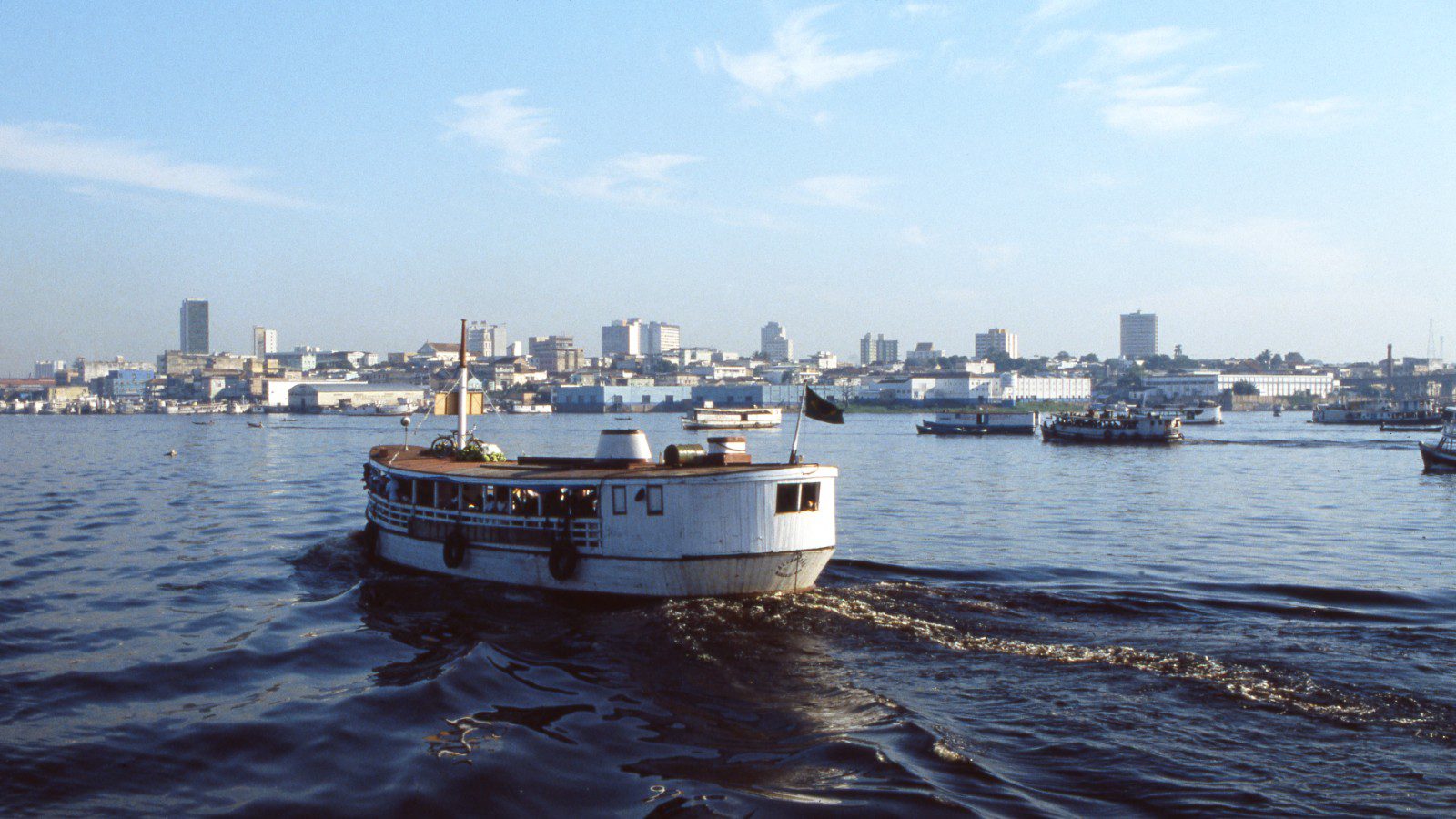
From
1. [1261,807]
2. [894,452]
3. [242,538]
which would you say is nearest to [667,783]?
[1261,807]

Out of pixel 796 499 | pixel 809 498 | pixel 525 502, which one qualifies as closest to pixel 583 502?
pixel 525 502

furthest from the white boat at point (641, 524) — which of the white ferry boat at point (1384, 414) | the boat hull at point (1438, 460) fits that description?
the white ferry boat at point (1384, 414)

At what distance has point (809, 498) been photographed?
20391mm

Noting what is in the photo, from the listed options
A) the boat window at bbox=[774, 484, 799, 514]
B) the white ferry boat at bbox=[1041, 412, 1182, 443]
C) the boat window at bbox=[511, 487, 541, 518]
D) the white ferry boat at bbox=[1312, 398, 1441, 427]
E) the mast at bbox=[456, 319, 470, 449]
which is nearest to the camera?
the boat window at bbox=[774, 484, 799, 514]

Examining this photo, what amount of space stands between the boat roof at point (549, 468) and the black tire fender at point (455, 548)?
1.33m

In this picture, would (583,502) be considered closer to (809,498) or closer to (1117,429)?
(809,498)

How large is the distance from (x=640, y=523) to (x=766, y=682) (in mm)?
4990

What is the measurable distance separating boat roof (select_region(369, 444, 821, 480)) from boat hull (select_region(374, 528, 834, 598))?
1.51 metres

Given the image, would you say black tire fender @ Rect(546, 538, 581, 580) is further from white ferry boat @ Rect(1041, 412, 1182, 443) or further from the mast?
white ferry boat @ Rect(1041, 412, 1182, 443)

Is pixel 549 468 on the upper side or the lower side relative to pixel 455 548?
upper

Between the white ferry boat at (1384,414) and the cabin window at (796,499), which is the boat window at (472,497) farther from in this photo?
the white ferry boat at (1384,414)

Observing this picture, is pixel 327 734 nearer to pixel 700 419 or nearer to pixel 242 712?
pixel 242 712

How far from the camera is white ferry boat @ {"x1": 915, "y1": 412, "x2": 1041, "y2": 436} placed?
391ft

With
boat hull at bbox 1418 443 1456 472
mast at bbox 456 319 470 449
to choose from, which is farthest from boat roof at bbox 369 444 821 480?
boat hull at bbox 1418 443 1456 472
